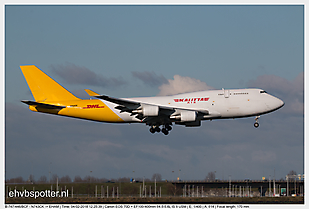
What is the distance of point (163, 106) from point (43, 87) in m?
19.3

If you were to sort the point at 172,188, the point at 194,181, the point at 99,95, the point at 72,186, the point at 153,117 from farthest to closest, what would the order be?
the point at 194,181
the point at 172,188
the point at 72,186
the point at 153,117
the point at 99,95

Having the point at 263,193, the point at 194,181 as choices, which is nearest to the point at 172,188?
the point at 194,181

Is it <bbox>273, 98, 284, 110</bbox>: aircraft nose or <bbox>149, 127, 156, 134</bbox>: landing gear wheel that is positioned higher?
<bbox>273, 98, 284, 110</bbox>: aircraft nose

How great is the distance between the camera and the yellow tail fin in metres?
56.0

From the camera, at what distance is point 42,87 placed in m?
56.6

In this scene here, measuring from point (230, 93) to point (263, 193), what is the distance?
258 feet

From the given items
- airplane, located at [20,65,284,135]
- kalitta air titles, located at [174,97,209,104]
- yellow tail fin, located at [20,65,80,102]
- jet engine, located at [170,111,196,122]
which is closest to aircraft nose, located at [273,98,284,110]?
airplane, located at [20,65,284,135]

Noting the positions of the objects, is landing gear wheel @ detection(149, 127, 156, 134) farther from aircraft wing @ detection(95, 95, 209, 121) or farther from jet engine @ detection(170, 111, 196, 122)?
jet engine @ detection(170, 111, 196, 122)

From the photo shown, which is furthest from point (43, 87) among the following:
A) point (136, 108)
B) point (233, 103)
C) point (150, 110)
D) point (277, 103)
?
point (277, 103)

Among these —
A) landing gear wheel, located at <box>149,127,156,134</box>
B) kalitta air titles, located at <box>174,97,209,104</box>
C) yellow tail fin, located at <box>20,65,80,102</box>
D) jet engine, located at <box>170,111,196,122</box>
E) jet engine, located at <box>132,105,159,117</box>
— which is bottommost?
landing gear wheel, located at <box>149,127,156,134</box>

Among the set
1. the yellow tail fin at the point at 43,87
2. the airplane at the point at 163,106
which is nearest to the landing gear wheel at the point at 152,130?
the airplane at the point at 163,106

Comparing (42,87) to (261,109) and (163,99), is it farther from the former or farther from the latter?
(261,109)

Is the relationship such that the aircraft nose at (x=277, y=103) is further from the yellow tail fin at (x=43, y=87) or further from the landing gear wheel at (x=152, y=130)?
the yellow tail fin at (x=43, y=87)

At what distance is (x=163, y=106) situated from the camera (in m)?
49.2
